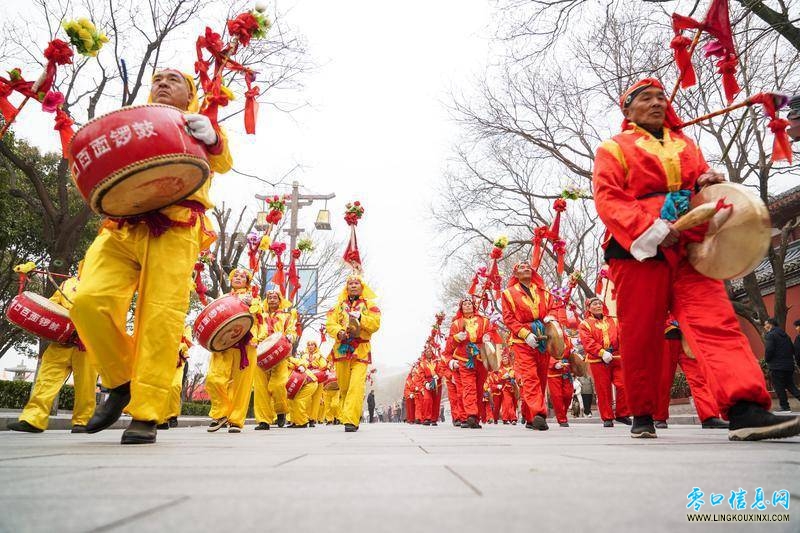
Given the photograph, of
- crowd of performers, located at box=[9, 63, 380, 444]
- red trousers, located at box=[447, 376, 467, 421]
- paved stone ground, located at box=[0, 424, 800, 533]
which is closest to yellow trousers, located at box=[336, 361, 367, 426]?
crowd of performers, located at box=[9, 63, 380, 444]

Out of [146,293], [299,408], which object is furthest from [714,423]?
[299,408]

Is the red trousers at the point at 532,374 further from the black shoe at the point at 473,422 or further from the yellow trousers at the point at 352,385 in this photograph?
the yellow trousers at the point at 352,385

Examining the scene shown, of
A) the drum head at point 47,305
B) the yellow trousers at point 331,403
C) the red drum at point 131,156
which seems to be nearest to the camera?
the red drum at point 131,156

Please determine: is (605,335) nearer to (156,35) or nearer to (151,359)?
(151,359)

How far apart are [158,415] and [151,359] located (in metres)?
0.32

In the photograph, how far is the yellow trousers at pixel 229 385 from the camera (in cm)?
663

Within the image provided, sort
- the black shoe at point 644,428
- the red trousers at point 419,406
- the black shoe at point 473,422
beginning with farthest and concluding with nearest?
the red trousers at point 419,406 < the black shoe at point 473,422 < the black shoe at point 644,428

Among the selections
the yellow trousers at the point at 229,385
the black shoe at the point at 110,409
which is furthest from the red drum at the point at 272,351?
the black shoe at the point at 110,409

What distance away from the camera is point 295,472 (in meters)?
1.49

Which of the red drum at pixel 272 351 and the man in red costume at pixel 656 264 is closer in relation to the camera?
the man in red costume at pixel 656 264

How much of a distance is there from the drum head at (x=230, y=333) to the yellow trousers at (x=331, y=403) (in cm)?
1189

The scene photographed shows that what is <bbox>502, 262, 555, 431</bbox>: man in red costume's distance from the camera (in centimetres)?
706

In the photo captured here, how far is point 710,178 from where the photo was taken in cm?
323

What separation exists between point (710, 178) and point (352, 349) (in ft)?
16.4
